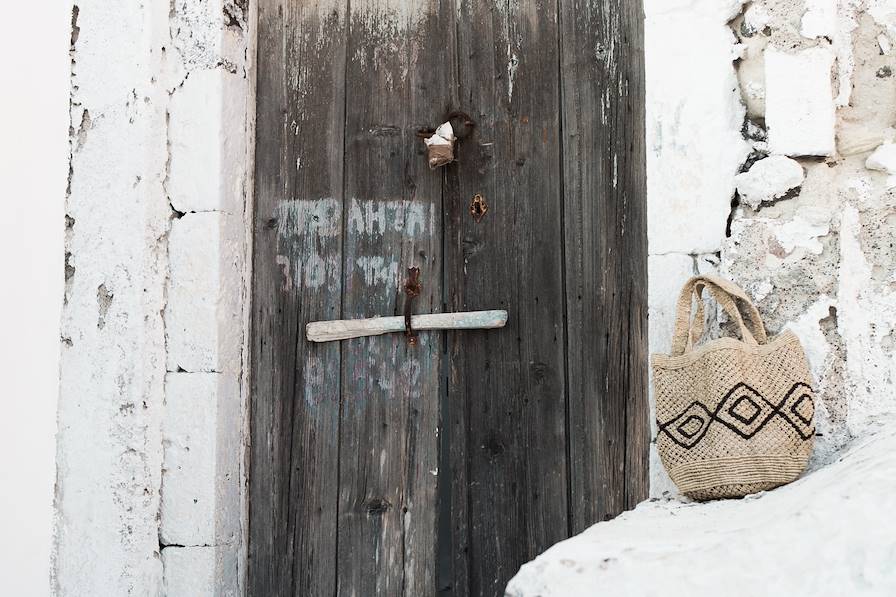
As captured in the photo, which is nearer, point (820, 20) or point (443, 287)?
point (820, 20)

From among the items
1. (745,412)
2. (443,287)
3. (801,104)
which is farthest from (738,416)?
(443,287)

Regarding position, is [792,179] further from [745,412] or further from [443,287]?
[443,287]

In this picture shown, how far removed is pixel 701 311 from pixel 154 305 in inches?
49.6

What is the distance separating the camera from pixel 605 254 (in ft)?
7.50

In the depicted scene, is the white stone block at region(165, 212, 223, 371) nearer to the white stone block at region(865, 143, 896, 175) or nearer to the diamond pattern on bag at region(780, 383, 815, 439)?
the diamond pattern on bag at region(780, 383, 815, 439)

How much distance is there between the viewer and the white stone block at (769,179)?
6.35 feet

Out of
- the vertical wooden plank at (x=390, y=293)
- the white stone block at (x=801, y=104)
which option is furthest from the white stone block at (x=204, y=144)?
the white stone block at (x=801, y=104)

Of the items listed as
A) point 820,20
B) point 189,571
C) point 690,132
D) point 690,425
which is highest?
point 820,20

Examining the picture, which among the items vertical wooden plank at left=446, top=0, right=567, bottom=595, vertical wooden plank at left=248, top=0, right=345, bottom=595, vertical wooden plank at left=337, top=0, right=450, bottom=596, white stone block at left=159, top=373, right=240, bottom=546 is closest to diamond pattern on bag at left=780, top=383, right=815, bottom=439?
vertical wooden plank at left=446, top=0, right=567, bottom=595

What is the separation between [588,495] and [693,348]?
0.49 meters

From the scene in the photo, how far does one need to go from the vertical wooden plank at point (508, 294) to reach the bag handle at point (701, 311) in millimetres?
423

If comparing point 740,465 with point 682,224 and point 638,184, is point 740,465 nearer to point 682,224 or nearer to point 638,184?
point 682,224

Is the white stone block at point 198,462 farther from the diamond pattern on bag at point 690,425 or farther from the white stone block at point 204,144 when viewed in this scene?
the diamond pattern on bag at point 690,425

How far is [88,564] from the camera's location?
2365 mm
